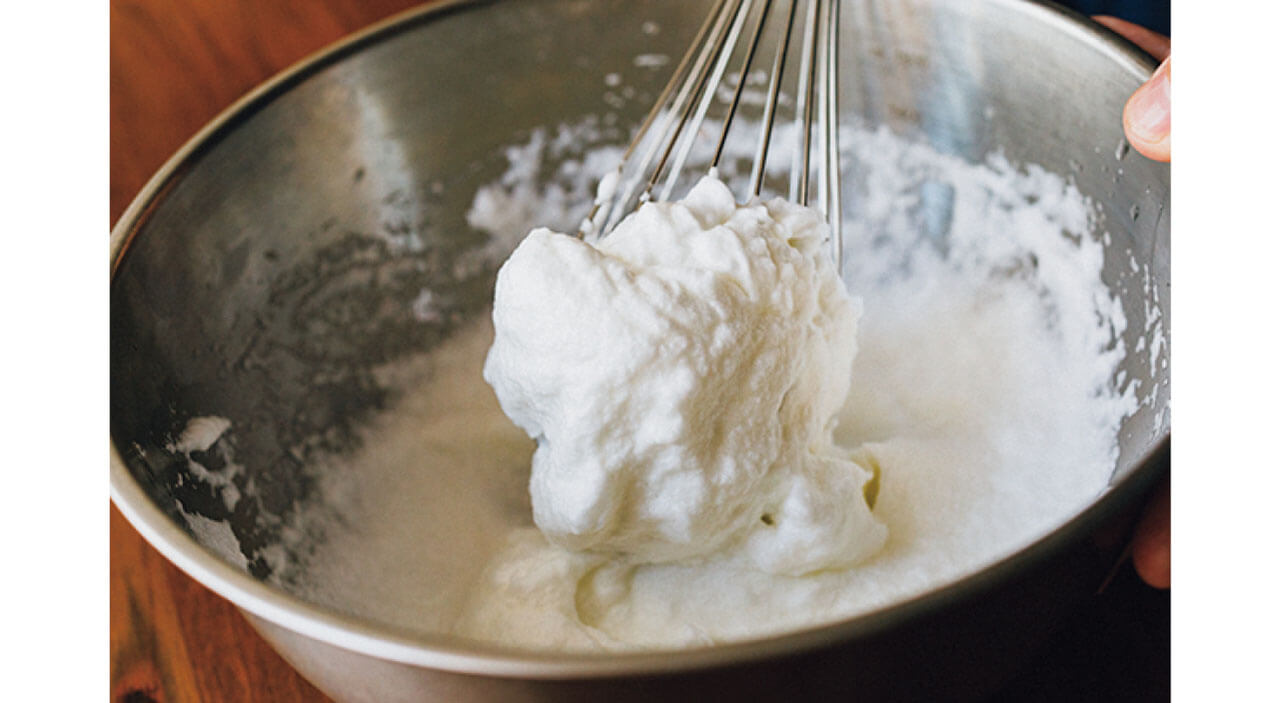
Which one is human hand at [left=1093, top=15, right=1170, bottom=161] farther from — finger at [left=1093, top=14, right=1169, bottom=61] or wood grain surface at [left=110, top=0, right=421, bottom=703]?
wood grain surface at [left=110, top=0, right=421, bottom=703]

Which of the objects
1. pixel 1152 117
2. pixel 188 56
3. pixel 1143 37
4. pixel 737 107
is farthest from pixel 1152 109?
pixel 188 56

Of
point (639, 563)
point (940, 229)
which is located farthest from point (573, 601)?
point (940, 229)

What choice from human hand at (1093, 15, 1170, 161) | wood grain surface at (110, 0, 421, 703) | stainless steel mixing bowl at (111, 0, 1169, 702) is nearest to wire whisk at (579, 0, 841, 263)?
stainless steel mixing bowl at (111, 0, 1169, 702)

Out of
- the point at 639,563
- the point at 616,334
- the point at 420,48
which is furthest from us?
the point at 420,48

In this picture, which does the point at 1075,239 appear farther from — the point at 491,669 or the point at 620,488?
the point at 491,669

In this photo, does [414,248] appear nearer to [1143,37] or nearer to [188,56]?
[188,56]

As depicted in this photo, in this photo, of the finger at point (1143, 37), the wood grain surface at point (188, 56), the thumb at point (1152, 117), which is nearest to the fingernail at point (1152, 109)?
the thumb at point (1152, 117)
